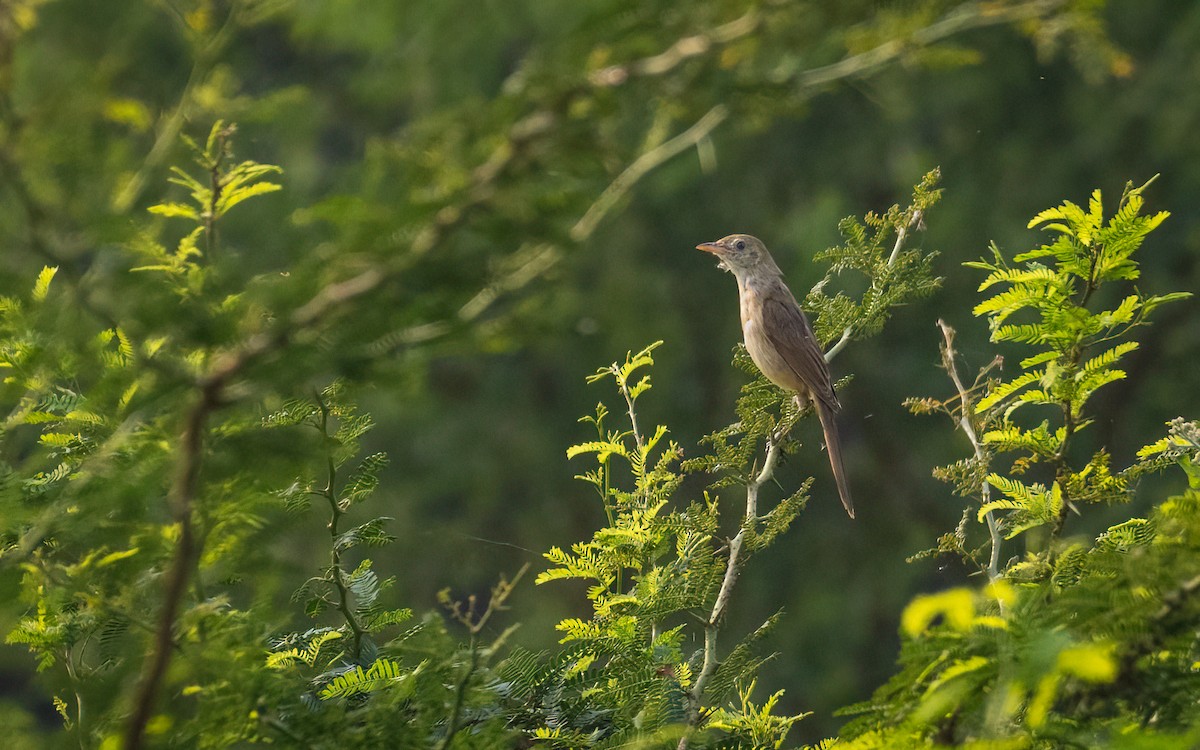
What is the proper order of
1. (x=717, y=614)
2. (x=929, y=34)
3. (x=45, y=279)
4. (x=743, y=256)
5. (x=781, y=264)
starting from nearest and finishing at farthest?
(x=929, y=34), (x=45, y=279), (x=717, y=614), (x=743, y=256), (x=781, y=264)

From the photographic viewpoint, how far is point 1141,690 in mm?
1369

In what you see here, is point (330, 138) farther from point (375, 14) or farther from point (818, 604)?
point (818, 604)

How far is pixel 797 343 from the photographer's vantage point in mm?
5387

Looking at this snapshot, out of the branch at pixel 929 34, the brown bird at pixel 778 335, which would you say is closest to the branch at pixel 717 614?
the branch at pixel 929 34

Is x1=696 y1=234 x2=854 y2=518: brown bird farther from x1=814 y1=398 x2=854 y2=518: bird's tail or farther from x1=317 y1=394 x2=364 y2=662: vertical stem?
x1=317 y1=394 x2=364 y2=662: vertical stem

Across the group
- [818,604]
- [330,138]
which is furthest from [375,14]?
[818,604]

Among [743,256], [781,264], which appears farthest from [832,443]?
[781,264]

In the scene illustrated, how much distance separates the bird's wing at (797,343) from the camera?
5.26 metres

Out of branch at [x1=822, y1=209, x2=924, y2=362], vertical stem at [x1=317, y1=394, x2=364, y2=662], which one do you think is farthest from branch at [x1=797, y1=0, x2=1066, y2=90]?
branch at [x1=822, y1=209, x2=924, y2=362]

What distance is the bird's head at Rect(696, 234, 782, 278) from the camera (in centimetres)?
586

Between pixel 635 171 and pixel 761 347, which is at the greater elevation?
pixel 635 171

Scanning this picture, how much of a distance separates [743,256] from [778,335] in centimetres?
57

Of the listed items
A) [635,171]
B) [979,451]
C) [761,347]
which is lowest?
[761,347]

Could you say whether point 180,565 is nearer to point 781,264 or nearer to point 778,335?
point 778,335
